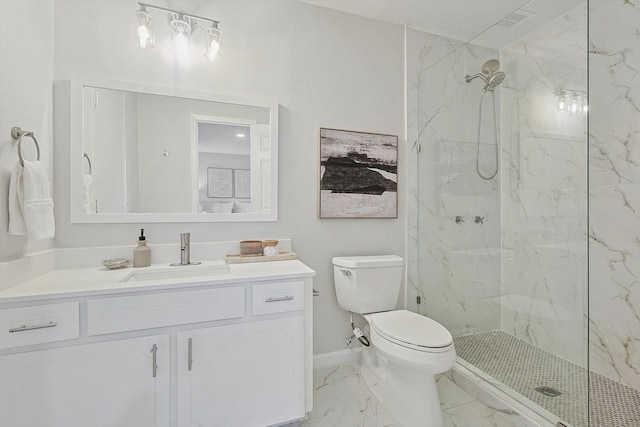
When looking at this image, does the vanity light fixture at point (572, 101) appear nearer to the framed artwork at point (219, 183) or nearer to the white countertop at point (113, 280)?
the white countertop at point (113, 280)

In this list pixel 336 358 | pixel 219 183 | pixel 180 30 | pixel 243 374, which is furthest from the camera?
pixel 336 358

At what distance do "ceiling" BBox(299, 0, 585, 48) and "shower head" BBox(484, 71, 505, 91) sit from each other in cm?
20

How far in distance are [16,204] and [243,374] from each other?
1.21 meters

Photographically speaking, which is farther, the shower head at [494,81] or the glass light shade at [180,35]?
the shower head at [494,81]

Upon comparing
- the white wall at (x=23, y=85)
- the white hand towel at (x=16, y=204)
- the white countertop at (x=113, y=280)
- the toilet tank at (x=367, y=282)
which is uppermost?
the white wall at (x=23, y=85)

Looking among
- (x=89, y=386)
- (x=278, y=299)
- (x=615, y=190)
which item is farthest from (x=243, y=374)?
(x=615, y=190)

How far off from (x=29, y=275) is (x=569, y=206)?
293 centimetres

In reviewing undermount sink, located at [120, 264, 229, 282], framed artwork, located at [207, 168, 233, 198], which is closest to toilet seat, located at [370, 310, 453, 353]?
undermount sink, located at [120, 264, 229, 282]

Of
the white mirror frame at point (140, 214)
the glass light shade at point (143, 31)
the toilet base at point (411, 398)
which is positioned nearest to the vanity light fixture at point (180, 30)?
the glass light shade at point (143, 31)

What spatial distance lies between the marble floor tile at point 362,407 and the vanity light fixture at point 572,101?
1851mm

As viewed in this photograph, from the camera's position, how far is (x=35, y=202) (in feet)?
4.12

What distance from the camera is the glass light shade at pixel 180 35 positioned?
1696 millimetres

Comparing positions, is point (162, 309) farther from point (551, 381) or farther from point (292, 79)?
point (551, 381)

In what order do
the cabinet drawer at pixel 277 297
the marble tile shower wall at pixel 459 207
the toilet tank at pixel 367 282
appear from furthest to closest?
the marble tile shower wall at pixel 459 207, the toilet tank at pixel 367 282, the cabinet drawer at pixel 277 297
